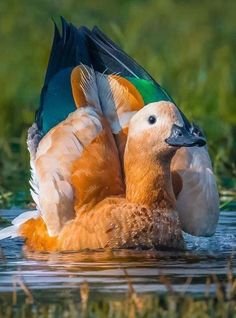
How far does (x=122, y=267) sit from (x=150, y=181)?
1.06m

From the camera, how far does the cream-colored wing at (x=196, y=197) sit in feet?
26.5

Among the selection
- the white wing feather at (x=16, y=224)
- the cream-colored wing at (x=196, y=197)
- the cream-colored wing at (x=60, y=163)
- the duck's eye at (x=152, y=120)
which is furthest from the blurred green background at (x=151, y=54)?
the duck's eye at (x=152, y=120)

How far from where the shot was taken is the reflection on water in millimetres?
6305

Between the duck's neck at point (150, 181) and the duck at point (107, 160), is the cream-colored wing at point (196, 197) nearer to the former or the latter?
the duck at point (107, 160)

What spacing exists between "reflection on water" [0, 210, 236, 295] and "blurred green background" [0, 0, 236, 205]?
2.43 m

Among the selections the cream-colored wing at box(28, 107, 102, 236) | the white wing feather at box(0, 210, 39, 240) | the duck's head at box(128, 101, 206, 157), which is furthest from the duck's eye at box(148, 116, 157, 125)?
the white wing feather at box(0, 210, 39, 240)

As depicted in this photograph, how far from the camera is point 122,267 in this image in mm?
6906

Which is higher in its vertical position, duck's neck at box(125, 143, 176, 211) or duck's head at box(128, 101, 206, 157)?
duck's head at box(128, 101, 206, 157)

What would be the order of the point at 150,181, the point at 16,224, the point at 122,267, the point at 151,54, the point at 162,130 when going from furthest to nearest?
1. the point at 151,54
2. the point at 16,224
3. the point at 150,181
4. the point at 162,130
5. the point at 122,267

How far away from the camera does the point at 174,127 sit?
7.65m

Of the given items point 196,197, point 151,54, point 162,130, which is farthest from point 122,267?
point 151,54

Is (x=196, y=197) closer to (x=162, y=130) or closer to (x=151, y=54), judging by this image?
(x=162, y=130)

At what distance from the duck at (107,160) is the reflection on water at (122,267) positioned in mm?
140

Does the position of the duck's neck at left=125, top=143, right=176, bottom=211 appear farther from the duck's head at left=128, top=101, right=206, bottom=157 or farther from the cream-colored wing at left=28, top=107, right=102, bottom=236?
the cream-colored wing at left=28, top=107, right=102, bottom=236
